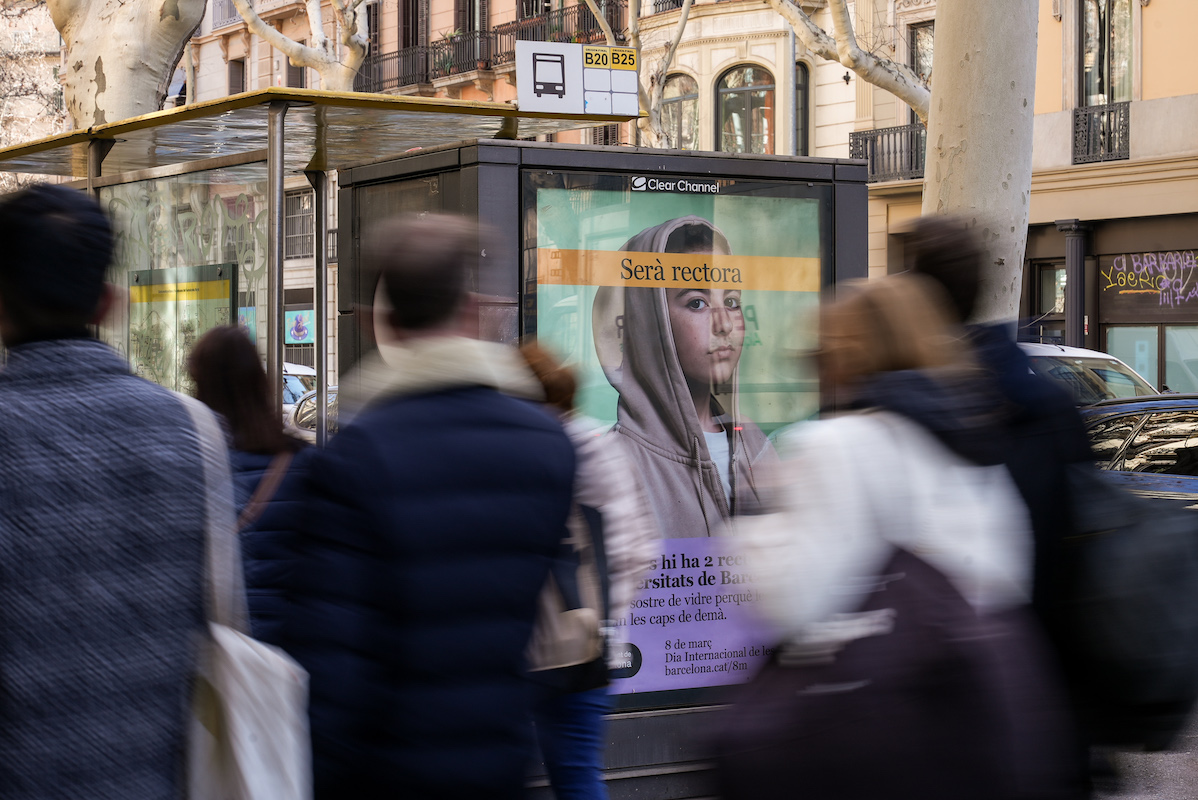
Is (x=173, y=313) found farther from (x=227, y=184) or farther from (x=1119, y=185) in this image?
(x=1119, y=185)

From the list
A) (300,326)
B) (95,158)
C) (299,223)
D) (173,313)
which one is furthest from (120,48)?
(300,326)

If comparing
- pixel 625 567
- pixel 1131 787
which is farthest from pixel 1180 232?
pixel 625 567

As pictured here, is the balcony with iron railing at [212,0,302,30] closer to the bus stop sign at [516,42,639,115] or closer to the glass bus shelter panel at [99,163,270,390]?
the glass bus shelter panel at [99,163,270,390]

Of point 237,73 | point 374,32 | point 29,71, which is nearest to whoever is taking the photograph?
point 374,32

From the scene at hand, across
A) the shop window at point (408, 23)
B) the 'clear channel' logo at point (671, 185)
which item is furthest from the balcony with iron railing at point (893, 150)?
the 'clear channel' logo at point (671, 185)

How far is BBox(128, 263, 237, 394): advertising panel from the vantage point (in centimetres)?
629

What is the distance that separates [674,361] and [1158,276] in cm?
1896

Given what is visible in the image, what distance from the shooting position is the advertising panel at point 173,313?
6.29 m

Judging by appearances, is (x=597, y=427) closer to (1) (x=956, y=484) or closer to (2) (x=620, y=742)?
(2) (x=620, y=742)

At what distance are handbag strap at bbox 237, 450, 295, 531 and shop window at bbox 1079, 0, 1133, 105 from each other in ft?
71.3

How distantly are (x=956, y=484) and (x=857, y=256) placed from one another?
3.19 meters

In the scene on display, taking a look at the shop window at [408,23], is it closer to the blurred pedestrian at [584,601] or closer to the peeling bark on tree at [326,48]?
the peeling bark on tree at [326,48]

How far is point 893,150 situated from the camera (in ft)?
84.8

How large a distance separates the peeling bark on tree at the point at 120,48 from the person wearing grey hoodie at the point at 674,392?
637 cm
